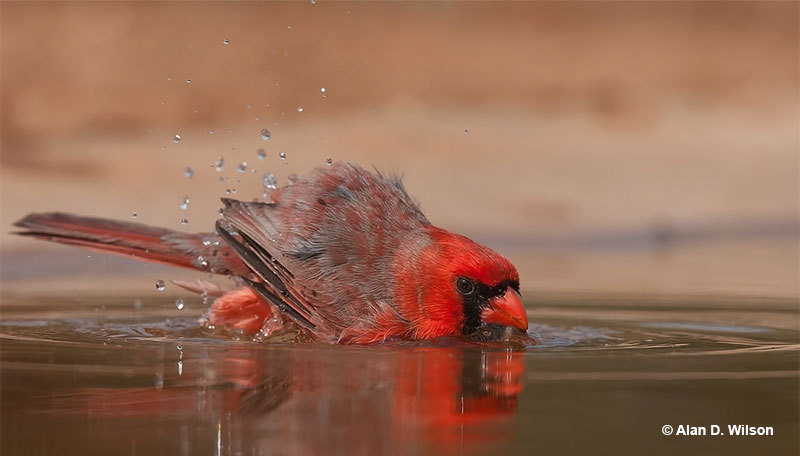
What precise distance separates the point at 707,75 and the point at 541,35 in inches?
76.8

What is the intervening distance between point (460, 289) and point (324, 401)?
1.37 meters

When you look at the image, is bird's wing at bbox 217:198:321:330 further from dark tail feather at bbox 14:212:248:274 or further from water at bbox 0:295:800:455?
dark tail feather at bbox 14:212:248:274

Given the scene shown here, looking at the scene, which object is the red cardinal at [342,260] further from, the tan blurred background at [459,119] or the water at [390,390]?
the tan blurred background at [459,119]

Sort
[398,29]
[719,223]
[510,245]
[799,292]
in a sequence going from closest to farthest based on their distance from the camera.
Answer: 1. [799,292]
2. [510,245]
3. [719,223]
4. [398,29]

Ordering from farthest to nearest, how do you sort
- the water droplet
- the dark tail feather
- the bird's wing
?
1. the water droplet
2. the dark tail feather
3. the bird's wing

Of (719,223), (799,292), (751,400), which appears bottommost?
→ (751,400)

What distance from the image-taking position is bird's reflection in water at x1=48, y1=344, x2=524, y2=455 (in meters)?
3.62

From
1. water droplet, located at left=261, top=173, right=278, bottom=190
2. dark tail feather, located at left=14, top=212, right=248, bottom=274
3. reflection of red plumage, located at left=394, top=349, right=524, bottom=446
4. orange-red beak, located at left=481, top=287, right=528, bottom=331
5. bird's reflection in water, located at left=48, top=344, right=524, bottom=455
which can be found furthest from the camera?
water droplet, located at left=261, top=173, right=278, bottom=190

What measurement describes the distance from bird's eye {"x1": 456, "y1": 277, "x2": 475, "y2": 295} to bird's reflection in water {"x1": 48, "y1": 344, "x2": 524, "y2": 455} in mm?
252

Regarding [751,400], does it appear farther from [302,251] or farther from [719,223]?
[719,223]

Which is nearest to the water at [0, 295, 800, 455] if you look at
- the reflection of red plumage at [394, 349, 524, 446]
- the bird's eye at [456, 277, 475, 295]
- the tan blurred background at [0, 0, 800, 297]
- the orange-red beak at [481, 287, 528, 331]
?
the reflection of red plumage at [394, 349, 524, 446]

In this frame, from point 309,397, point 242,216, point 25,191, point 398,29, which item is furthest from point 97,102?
point 309,397

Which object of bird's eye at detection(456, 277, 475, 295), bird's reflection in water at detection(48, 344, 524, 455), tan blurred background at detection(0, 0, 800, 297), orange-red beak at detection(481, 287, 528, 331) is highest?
tan blurred background at detection(0, 0, 800, 297)

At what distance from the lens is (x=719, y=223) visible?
11.4 meters
